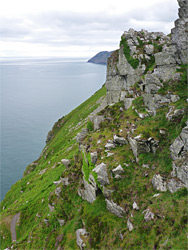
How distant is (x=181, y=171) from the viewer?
22.2 m

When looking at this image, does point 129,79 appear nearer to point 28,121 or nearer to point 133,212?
point 133,212

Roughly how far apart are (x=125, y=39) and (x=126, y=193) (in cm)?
4194

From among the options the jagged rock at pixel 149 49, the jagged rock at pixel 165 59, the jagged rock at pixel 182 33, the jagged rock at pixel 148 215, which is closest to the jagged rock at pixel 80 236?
the jagged rock at pixel 148 215

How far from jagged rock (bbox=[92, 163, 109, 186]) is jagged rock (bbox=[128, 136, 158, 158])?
504 cm

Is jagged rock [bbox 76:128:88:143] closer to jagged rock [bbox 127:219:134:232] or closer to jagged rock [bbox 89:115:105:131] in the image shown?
jagged rock [bbox 89:115:105:131]

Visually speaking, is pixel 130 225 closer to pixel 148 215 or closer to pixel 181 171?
pixel 148 215

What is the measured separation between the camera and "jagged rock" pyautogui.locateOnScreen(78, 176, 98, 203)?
3017cm

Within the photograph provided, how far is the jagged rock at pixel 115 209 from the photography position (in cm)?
2527

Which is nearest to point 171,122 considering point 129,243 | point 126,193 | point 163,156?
point 163,156

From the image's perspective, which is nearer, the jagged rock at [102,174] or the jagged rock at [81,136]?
the jagged rock at [102,174]

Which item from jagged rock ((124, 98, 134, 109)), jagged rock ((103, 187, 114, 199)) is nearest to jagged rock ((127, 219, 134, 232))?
jagged rock ((103, 187, 114, 199))

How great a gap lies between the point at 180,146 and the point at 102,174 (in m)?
11.2

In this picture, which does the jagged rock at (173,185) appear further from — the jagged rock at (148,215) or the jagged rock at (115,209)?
the jagged rock at (115,209)

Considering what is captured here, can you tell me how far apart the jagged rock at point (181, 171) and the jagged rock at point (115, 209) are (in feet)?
25.8
